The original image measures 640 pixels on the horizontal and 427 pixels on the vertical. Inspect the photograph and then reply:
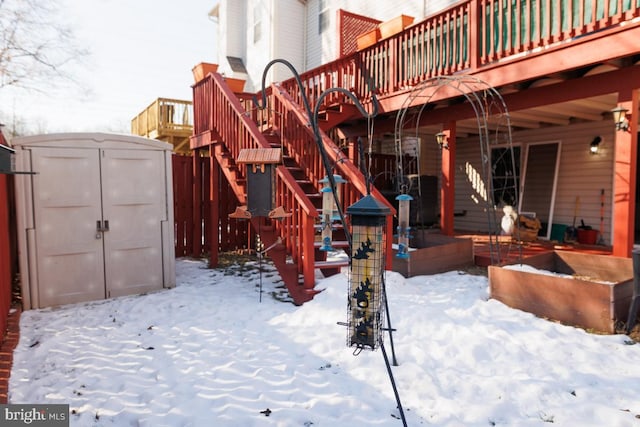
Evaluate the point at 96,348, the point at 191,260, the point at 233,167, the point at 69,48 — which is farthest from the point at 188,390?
the point at 69,48

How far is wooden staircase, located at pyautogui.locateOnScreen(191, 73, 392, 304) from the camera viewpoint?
15.6 feet

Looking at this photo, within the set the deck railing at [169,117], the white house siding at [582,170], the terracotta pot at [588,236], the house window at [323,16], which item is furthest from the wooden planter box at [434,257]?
the deck railing at [169,117]

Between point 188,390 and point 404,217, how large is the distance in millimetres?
2523

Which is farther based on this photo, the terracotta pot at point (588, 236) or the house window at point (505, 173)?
the house window at point (505, 173)

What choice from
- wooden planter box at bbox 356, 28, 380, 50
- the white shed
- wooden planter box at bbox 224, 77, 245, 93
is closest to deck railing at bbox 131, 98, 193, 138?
wooden planter box at bbox 224, 77, 245, 93

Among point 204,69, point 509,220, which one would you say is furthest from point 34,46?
point 509,220

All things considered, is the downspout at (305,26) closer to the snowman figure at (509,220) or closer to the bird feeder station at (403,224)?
the snowman figure at (509,220)

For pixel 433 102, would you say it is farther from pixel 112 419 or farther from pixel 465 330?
pixel 112 419

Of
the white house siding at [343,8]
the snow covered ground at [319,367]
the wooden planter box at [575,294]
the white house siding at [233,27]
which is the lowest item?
the snow covered ground at [319,367]

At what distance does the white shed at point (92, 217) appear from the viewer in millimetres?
4617

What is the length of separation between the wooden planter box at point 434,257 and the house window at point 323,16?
29.0ft

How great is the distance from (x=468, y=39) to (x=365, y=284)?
5.16 meters

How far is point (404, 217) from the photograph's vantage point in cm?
419

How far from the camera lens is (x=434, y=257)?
5641 mm
